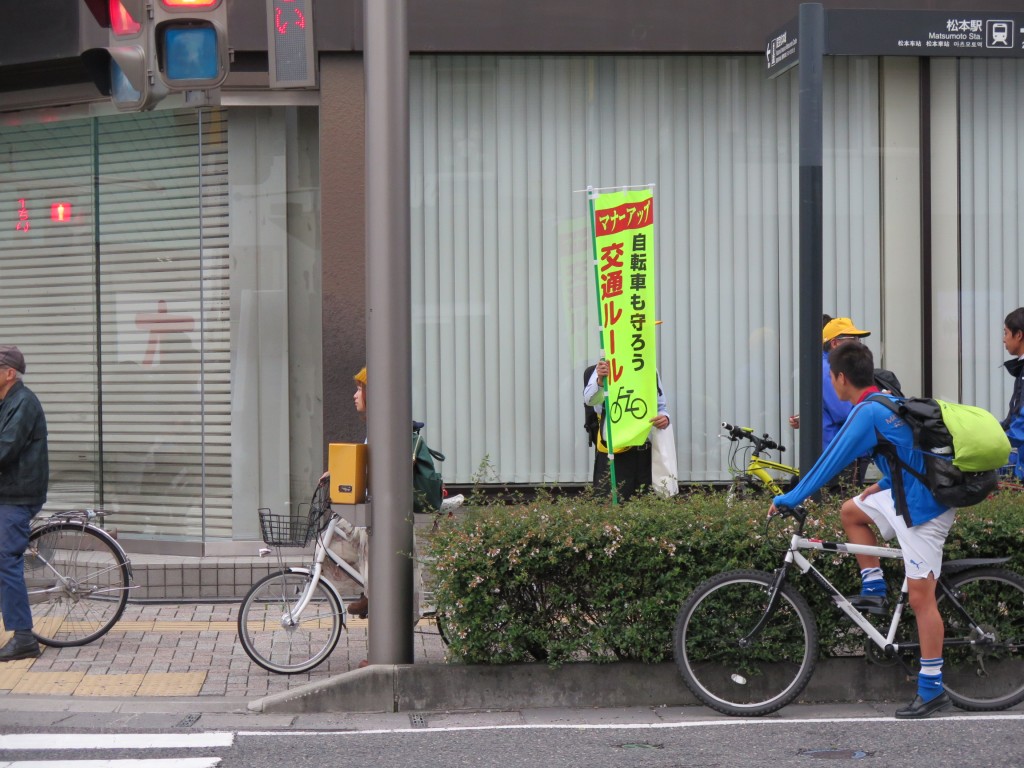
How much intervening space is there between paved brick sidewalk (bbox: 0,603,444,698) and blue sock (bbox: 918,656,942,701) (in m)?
2.61

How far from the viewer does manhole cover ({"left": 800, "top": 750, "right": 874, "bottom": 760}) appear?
5.71 meters

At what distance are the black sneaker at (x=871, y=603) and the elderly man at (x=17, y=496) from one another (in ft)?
15.9

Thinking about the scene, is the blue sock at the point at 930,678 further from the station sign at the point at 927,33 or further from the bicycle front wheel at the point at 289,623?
the station sign at the point at 927,33

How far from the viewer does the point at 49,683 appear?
746 cm

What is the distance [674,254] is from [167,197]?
167 inches

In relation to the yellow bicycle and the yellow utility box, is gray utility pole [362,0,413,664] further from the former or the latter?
the yellow bicycle

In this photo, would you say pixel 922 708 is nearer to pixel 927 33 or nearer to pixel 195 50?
pixel 195 50

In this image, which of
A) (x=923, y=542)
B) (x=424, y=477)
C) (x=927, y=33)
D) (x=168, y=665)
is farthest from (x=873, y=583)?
(x=927, y=33)

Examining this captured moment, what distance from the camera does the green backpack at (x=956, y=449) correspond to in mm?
6109

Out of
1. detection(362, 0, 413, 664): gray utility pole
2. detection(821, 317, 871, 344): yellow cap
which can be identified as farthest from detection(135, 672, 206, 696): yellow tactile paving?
detection(821, 317, 871, 344): yellow cap

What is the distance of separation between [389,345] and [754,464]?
3968mm

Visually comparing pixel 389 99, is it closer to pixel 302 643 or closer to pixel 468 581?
pixel 468 581

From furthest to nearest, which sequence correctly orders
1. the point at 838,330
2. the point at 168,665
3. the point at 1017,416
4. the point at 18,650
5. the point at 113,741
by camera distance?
the point at 838,330, the point at 1017,416, the point at 18,650, the point at 168,665, the point at 113,741

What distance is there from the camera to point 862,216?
1099 cm
